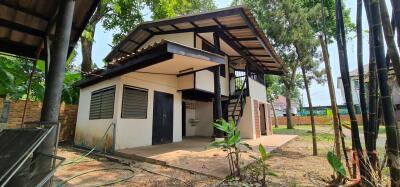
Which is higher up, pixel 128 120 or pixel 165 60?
pixel 165 60

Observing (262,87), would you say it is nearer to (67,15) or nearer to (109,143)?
(109,143)

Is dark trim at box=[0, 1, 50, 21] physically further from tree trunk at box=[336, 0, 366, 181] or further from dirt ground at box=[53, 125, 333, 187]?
tree trunk at box=[336, 0, 366, 181]

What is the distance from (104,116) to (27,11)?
4711mm

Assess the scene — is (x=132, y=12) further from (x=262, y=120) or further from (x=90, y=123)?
(x=262, y=120)

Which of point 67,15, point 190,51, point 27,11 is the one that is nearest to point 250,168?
point 190,51

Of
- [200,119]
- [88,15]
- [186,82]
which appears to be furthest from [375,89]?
[200,119]

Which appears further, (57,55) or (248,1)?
(248,1)

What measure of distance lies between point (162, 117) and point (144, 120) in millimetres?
817

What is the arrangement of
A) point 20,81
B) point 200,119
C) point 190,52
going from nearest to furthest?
point 190,52
point 20,81
point 200,119

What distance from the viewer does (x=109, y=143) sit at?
6844 mm

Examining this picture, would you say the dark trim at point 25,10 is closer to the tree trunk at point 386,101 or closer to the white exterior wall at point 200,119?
the tree trunk at point 386,101

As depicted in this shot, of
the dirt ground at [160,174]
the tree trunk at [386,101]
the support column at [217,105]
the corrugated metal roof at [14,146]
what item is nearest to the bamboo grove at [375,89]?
the tree trunk at [386,101]

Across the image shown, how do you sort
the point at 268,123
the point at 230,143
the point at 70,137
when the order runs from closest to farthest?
the point at 230,143, the point at 70,137, the point at 268,123

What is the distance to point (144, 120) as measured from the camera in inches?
298
